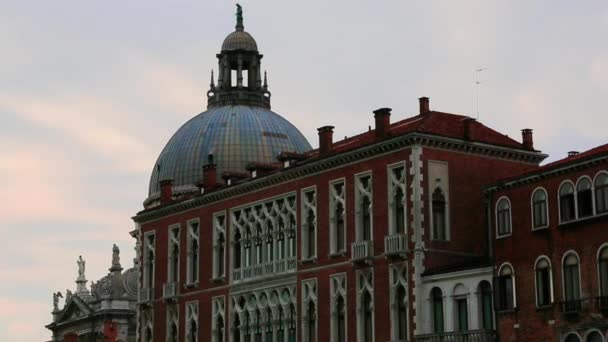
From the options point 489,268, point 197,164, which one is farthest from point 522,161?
point 197,164

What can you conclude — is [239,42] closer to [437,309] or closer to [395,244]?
[395,244]

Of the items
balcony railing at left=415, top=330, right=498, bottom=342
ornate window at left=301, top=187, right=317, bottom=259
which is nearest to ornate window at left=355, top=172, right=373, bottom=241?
ornate window at left=301, top=187, right=317, bottom=259

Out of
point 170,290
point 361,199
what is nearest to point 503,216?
point 361,199

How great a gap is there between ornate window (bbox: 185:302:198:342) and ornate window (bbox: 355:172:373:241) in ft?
51.9

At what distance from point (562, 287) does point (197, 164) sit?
173ft

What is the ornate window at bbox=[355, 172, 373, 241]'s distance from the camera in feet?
218

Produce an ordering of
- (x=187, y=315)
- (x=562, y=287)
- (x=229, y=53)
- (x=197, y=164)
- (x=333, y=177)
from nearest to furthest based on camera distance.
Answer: (x=562, y=287) → (x=333, y=177) → (x=187, y=315) → (x=197, y=164) → (x=229, y=53)

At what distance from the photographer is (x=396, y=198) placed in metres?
65.1

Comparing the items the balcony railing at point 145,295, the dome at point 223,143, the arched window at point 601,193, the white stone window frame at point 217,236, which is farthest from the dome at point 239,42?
the arched window at point 601,193

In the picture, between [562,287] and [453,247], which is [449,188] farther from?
[562,287]

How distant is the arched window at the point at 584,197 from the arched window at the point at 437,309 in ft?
29.5

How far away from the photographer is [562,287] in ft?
183

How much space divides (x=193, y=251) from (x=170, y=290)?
2.89 metres

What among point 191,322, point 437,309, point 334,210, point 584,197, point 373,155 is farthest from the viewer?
point 191,322
